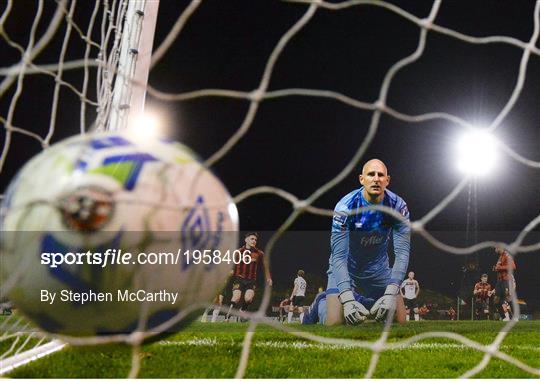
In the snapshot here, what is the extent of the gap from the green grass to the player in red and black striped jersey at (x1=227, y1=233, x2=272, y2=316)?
1.63 meters

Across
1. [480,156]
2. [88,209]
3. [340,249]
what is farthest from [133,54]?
[480,156]

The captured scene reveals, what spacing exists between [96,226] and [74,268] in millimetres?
104

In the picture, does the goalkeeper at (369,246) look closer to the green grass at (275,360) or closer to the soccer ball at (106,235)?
the green grass at (275,360)

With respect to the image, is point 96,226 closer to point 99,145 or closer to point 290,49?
point 99,145

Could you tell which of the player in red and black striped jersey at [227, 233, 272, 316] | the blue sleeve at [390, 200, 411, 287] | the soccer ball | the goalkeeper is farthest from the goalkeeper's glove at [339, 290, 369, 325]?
the soccer ball

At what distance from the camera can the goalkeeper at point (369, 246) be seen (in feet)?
12.0

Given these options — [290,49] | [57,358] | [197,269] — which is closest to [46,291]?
[197,269]

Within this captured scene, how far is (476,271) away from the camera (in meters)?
7.04

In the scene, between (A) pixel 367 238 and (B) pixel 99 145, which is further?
(A) pixel 367 238

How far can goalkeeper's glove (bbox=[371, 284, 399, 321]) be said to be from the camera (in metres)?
3.70

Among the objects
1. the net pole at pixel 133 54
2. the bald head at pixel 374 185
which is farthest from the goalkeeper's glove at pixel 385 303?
the net pole at pixel 133 54

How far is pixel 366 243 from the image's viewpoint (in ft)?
12.7

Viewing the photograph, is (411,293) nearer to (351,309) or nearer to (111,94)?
(351,309)

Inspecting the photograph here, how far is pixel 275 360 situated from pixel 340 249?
110 centimetres
